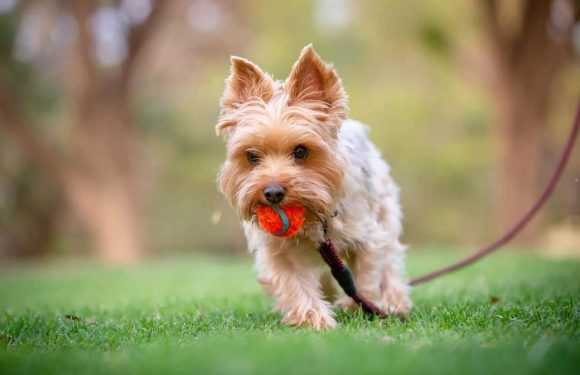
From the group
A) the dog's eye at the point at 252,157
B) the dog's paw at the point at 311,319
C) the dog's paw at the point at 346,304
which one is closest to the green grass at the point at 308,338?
the dog's paw at the point at 311,319

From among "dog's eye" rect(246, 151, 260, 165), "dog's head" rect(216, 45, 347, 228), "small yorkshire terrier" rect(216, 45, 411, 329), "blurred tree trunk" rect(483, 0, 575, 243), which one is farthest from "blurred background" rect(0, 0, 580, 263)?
"dog's eye" rect(246, 151, 260, 165)

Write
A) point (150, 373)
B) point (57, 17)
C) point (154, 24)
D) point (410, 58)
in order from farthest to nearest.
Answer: point (410, 58) → point (57, 17) → point (154, 24) → point (150, 373)

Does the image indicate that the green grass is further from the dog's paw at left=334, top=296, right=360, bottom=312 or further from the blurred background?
→ the blurred background

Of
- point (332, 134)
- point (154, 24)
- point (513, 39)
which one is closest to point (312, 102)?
point (332, 134)

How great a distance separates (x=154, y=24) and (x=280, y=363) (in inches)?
684

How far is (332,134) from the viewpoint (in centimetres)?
539

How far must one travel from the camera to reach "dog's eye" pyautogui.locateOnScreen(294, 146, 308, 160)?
5.21 metres

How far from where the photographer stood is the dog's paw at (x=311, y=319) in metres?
5.20

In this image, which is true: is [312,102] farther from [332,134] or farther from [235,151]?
[235,151]

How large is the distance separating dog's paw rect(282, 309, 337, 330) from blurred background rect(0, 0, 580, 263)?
1309 cm

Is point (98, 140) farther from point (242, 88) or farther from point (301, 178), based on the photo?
point (301, 178)

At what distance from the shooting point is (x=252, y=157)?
525 centimetres

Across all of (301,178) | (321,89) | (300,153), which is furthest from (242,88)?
(301,178)

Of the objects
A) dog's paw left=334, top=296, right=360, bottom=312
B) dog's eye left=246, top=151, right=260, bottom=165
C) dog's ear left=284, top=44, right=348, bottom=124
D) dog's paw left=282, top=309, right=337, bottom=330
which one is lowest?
dog's paw left=334, top=296, right=360, bottom=312
